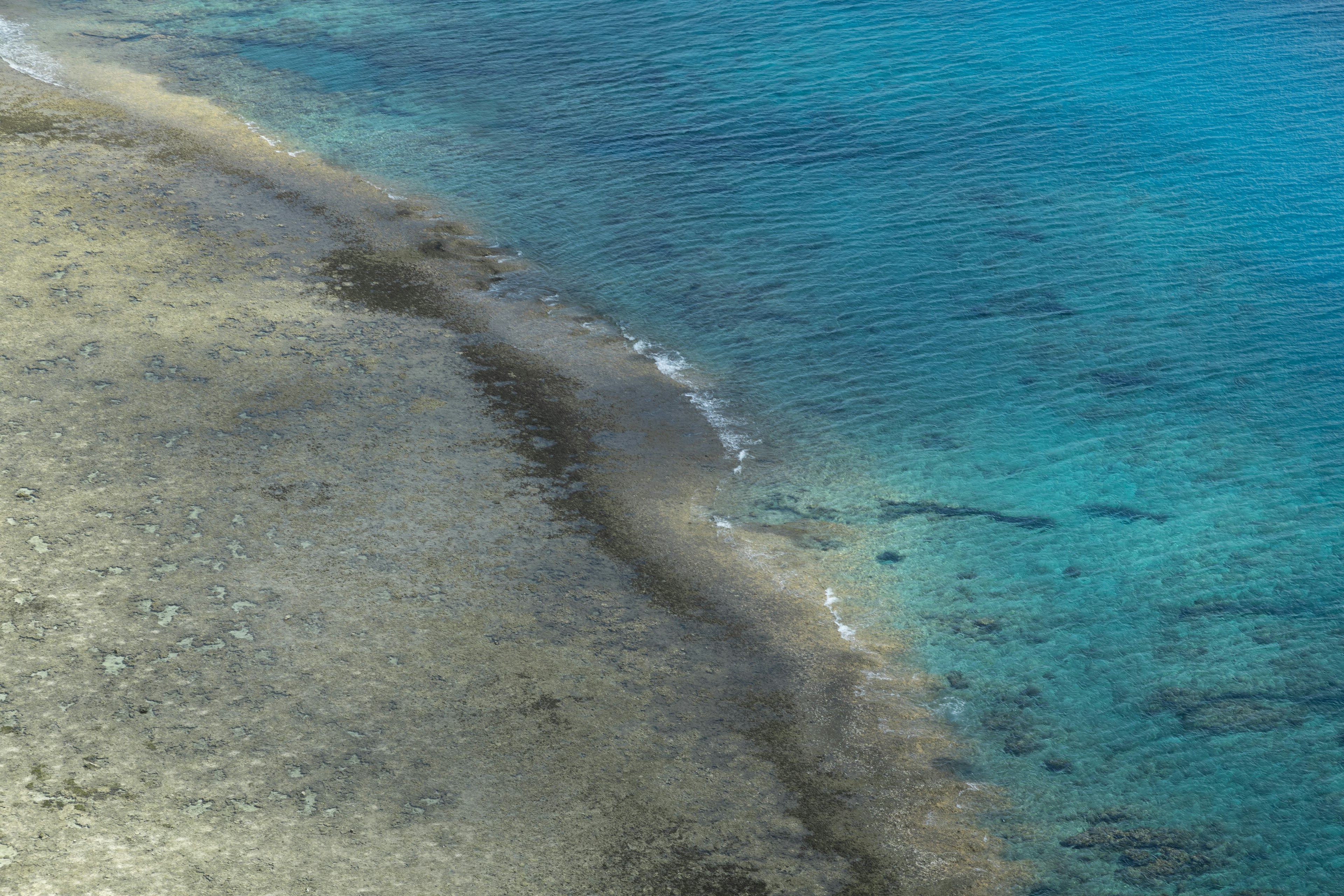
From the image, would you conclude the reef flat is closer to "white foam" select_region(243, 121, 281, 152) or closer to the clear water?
the clear water

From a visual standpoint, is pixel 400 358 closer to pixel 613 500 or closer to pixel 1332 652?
pixel 613 500

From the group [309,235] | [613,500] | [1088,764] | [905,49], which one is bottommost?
[1088,764]

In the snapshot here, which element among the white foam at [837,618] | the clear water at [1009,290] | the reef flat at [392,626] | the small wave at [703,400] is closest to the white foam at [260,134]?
the clear water at [1009,290]

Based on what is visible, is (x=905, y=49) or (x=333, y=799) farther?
(x=905, y=49)

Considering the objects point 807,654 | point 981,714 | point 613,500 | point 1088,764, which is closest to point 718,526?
point 613,500

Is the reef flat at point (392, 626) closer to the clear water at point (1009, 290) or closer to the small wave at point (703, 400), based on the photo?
the small wave at point (703, 400)

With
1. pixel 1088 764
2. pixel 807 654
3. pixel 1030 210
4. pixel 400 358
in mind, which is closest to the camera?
pixel 1088 764
